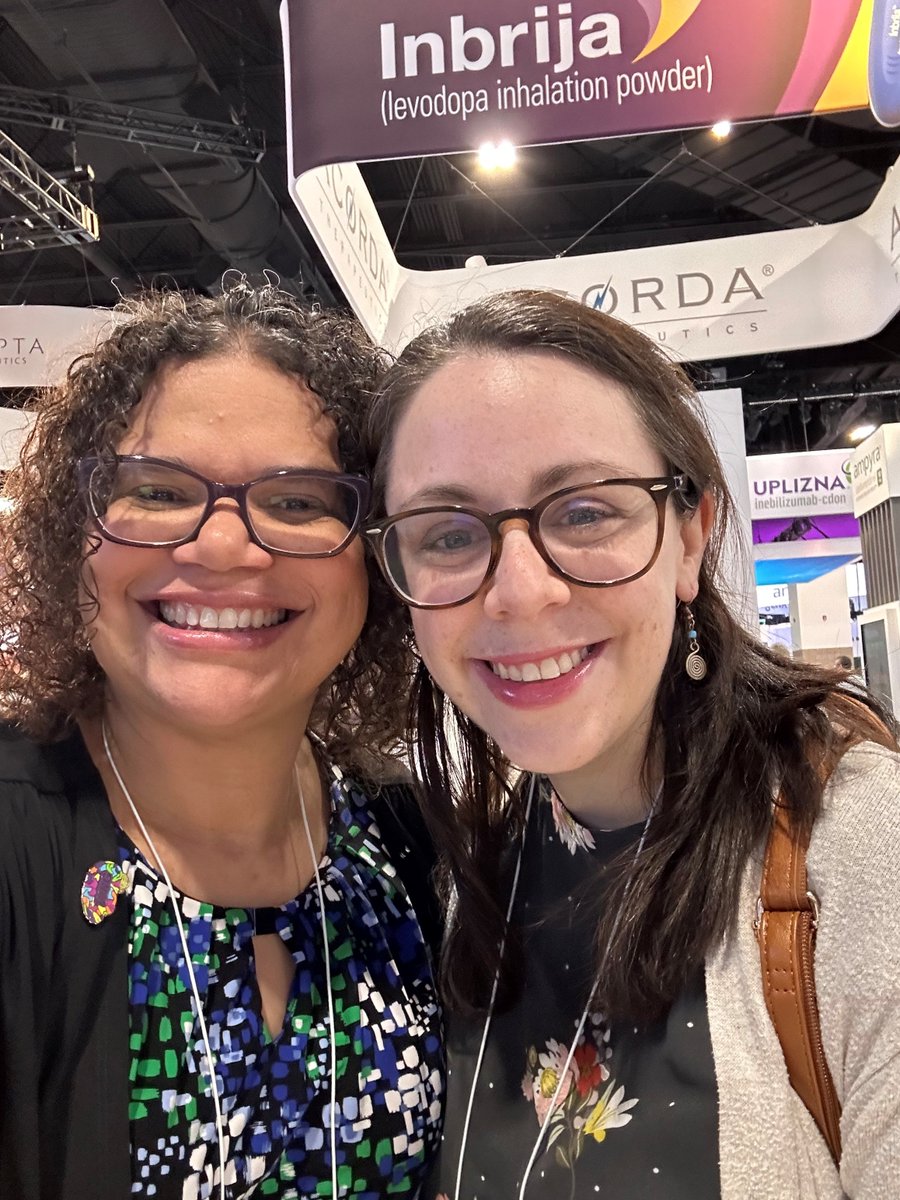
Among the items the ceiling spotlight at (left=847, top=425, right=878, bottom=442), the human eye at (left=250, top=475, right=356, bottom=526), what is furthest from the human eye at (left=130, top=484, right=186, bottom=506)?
the ceiling spotlight at (left=847, top=425, right=878, bottom=442)

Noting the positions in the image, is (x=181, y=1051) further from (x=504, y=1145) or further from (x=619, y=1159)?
(x=619, y=1159)

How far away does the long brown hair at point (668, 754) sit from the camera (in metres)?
1.10

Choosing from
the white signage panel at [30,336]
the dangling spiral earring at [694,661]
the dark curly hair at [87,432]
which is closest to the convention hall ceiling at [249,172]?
the white signage panel at [30,336]

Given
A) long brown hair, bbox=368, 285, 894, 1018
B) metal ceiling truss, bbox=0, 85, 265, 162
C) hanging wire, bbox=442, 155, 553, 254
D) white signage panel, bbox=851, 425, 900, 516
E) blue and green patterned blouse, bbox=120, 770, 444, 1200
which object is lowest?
blue and green patterned blouse, bbox=120, 770, 444, 1200

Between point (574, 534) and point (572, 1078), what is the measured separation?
672 mm

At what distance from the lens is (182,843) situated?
144 centimetres

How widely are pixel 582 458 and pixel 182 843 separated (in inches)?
32.6

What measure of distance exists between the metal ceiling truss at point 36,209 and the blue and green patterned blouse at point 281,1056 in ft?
21.8

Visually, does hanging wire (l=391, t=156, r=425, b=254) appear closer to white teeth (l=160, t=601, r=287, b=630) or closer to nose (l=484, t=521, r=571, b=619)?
white teeth (l=160, t=601, r=287, b=630)

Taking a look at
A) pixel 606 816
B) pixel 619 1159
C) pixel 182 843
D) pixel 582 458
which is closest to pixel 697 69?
pixel 582 458

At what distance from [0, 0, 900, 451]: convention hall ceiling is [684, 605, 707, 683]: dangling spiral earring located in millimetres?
4261

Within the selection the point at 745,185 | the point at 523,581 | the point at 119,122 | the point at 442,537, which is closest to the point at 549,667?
the point at 523,581

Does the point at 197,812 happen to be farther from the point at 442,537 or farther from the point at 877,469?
the point at 877,469

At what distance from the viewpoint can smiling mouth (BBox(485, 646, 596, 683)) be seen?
1.18 m
